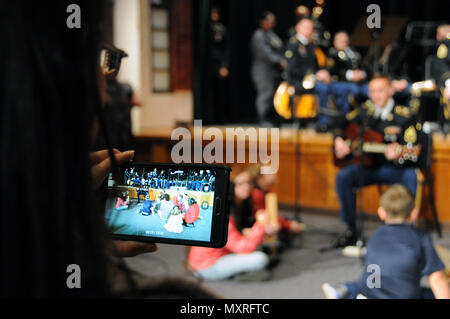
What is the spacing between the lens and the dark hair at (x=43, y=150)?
1.32 ft

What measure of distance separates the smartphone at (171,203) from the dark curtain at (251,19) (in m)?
6.97

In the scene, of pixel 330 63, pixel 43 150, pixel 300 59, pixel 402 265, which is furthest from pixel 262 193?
pixel 330 63

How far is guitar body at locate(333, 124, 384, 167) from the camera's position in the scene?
12.4 feet

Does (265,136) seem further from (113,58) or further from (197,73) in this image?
(113,58)

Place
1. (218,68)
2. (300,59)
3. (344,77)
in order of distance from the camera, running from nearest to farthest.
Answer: (300,59)
(344,77)
(218,68)

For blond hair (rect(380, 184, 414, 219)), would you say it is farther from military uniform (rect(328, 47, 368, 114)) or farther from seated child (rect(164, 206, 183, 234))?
military uniform (rect(328, 47, 368, 114))

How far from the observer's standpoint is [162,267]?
3.28 metres

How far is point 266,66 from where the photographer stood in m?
7.54

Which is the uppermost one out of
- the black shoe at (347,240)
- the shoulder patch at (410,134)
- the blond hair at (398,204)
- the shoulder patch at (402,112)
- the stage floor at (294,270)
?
the shoulder patch at (402,112)

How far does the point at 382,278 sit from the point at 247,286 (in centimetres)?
112

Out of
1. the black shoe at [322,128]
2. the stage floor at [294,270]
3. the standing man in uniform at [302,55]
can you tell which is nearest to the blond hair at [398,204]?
the stage floor at [294,270]

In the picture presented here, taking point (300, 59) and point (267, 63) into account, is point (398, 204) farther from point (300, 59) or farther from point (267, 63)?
point (267, 63)

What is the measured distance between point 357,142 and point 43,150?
3634 millimetres

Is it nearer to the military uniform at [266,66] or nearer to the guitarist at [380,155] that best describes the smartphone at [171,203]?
the guitarist at [380,155]
